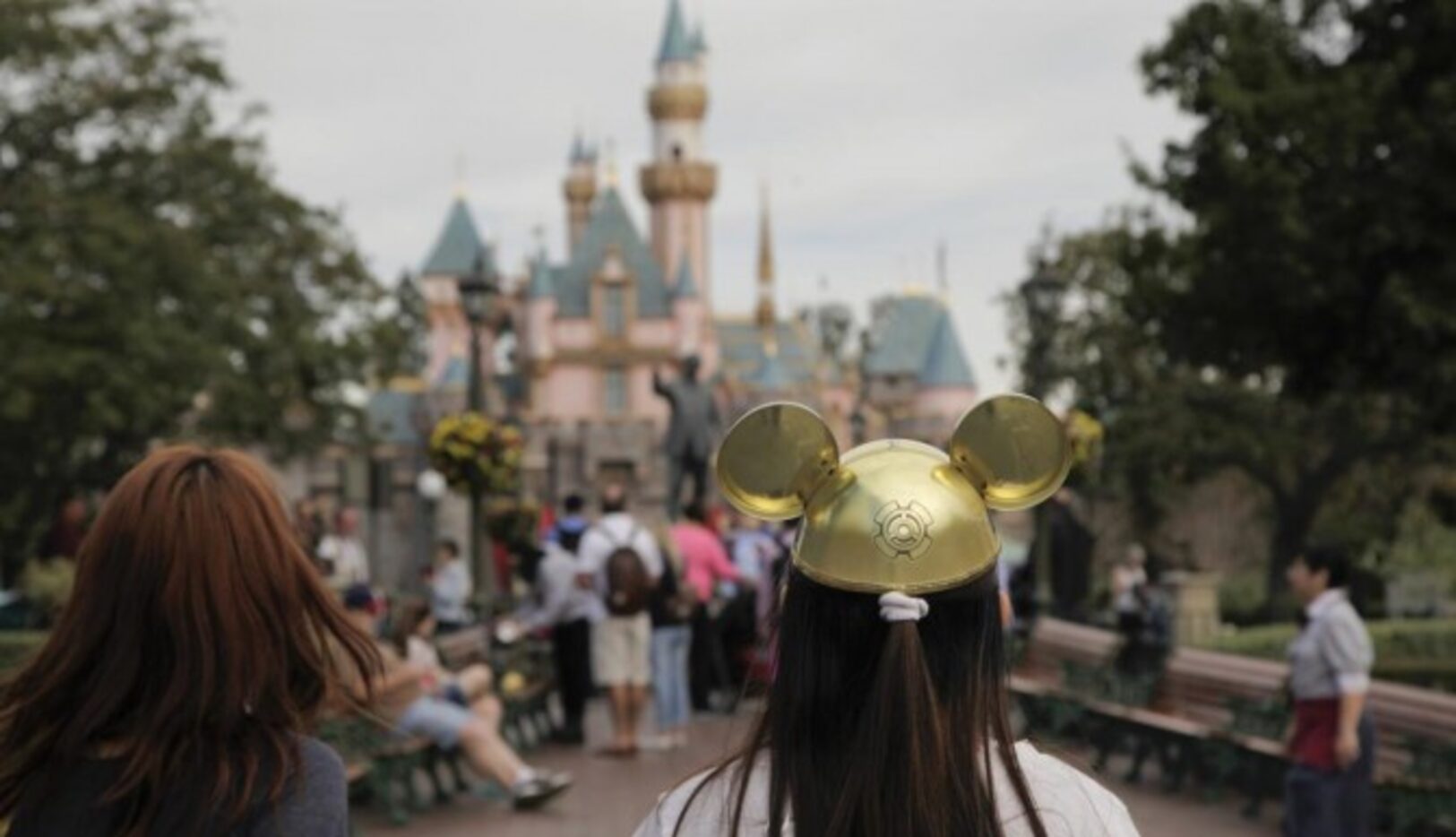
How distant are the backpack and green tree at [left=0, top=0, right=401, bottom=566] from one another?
2084 cm

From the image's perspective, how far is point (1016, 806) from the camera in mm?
3072

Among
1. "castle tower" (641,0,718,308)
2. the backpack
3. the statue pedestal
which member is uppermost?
"castle tower" (641,0,718,308)

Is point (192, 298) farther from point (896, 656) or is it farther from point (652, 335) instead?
point (652, 335)

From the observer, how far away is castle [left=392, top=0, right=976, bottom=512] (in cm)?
9025

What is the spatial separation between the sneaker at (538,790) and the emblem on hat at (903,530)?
37.3 ft

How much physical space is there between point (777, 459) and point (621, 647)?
14.0 m

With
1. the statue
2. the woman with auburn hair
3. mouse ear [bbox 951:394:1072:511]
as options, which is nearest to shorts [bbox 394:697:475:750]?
the woman with auburn hair

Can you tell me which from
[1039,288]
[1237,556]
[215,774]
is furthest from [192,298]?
[215,774]

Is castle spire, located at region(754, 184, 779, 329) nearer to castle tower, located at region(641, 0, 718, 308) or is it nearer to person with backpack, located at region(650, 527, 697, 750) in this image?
castle tower, located at region(641, 0, 718, 308)

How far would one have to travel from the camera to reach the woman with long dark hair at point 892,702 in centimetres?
303

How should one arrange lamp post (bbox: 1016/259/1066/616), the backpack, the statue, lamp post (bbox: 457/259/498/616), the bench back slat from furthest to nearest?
the statue
lamp post (bbox: 1016/259/1066/616)
lamp post (bbox: 457/259/498/616)
the backpack
the bench back slat

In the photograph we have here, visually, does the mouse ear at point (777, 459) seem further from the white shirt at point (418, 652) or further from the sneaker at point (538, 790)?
the white shirt at point (418, 652)

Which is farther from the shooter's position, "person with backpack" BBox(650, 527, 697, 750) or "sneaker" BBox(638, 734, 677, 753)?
"sneaker" BBox(638, 734, 677, 753)

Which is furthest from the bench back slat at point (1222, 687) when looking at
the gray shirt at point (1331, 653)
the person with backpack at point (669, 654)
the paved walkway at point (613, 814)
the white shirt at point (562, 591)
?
the white shirt at point (562, 591)
